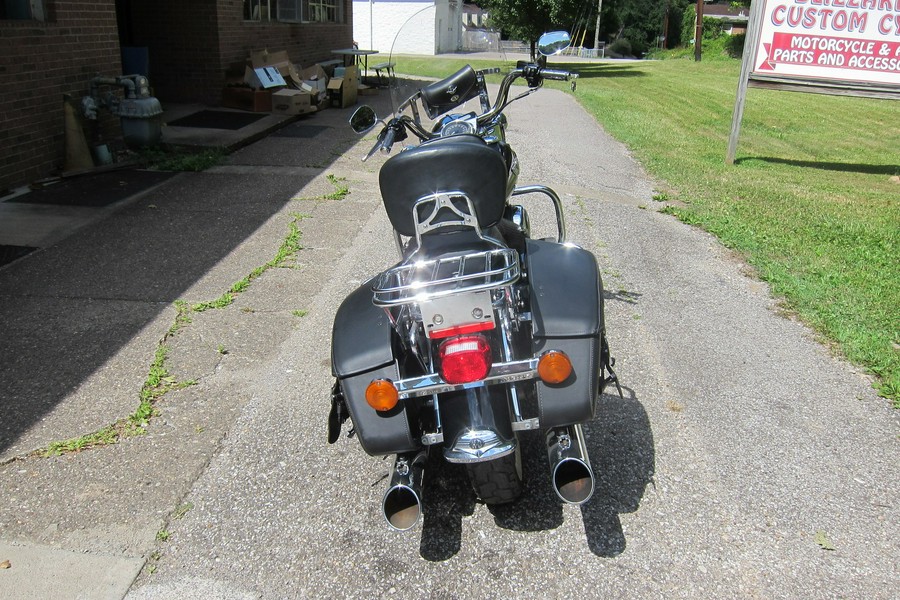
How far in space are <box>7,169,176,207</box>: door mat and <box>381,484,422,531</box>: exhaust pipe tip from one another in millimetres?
5883

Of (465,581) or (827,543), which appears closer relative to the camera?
(465,581)

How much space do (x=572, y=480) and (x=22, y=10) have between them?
807 centimetres

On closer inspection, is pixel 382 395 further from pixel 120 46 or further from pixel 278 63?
pixel 278 63

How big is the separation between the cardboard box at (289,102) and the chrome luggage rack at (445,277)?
36.0 feet

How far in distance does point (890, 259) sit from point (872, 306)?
1460mm

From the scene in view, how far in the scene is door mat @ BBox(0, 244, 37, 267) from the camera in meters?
5.71

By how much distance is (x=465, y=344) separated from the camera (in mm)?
2469

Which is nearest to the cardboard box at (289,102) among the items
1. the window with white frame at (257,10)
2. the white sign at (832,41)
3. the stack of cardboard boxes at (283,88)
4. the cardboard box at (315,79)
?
the stack of cardboard boxes at (283,88)

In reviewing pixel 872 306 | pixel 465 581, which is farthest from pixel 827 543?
A: pixel 872 306

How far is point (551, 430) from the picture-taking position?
272 centimetres

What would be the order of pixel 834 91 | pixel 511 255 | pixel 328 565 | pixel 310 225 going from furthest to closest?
pixel 834 91 → pixel 310 225 → pixel 328 565 → pixel 511 255

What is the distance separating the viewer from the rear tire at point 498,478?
2721mm

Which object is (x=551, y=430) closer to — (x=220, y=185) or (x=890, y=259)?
(x=890, y=259)

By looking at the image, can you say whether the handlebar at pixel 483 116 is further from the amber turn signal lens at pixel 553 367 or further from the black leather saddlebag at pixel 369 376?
the amber turn signal lens at pixel 553 367
